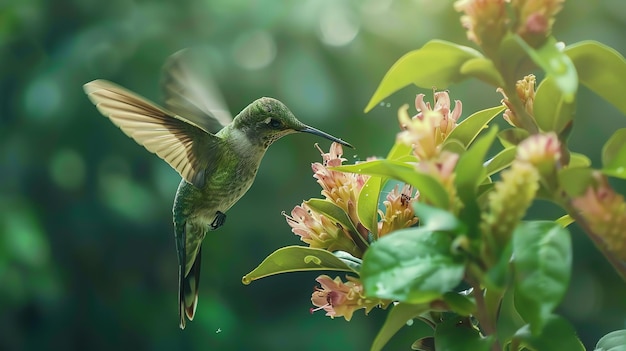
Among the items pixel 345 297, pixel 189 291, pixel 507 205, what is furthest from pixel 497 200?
pixel 189 291

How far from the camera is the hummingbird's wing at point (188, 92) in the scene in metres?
1.28

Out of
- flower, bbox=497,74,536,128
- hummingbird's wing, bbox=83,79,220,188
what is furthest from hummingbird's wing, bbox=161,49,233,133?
flower, bbox=497,74,536,128

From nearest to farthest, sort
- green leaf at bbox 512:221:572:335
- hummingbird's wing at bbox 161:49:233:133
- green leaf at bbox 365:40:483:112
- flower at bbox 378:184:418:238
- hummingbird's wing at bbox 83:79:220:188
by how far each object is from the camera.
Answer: green leaf at bbox 512:221:572:335 < green leaf at bbox 365:40:483:112 < flower at bbox 378:184:418:238 < hummingbird's wing at bbox 83:79:220:188 < hummingbird's wing at bbox 161:49:233:133

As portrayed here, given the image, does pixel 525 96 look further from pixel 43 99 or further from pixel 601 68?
pixel 43 99

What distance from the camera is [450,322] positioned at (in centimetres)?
61

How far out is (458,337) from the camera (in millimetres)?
591

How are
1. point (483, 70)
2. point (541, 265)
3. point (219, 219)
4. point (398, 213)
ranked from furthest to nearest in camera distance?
point (219, 219) → point (398, 213) → point (483, 70) → point (541, 265)

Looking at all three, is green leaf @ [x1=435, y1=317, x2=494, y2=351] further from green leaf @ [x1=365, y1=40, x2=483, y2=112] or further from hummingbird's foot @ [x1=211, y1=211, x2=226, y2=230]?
hummingbird's foot @ [x1=211, y1=211, x2=226, y2=230]

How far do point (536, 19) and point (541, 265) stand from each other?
0.18 meters

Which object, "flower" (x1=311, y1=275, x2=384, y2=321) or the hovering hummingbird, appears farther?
the hovering hummingbird

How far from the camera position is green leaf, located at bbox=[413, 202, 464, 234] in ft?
1.60

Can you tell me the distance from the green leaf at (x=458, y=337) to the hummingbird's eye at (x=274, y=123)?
0.61 meters

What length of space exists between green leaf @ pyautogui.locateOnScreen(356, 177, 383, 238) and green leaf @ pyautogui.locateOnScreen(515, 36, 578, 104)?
199 mm

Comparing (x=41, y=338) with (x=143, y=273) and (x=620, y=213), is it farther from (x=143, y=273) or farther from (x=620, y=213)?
(x=620, y=213)
